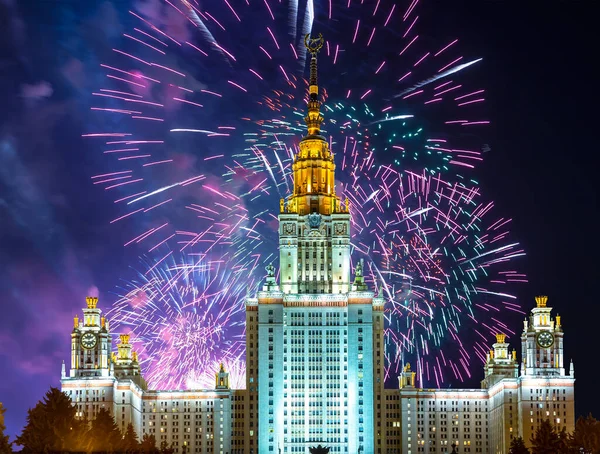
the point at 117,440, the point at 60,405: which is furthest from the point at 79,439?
the point at 117,440

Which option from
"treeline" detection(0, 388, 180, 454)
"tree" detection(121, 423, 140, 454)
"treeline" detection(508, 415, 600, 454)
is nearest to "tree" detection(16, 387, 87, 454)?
"treeline" detection(0, 388, 180, 454)

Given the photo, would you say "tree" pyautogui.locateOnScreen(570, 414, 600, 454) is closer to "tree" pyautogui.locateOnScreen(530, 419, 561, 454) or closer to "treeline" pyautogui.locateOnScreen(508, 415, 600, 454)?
"treeline" pyautogui.locateOnScreen(508, 415, 600, 454)

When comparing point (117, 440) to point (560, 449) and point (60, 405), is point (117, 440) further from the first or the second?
point (560, 449)

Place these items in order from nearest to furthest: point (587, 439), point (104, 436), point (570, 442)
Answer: point (104, 436) → point (587, 439) → point (570, 442)

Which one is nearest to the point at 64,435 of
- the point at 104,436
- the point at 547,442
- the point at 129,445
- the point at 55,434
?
the point at 55,434

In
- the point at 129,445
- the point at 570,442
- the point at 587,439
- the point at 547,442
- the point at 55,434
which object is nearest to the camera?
the point at 55,434

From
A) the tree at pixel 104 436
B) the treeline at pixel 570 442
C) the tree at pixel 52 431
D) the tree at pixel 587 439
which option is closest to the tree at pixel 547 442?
the treeline at pixel 570 442

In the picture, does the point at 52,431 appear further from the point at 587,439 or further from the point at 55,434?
the point at 587,439
